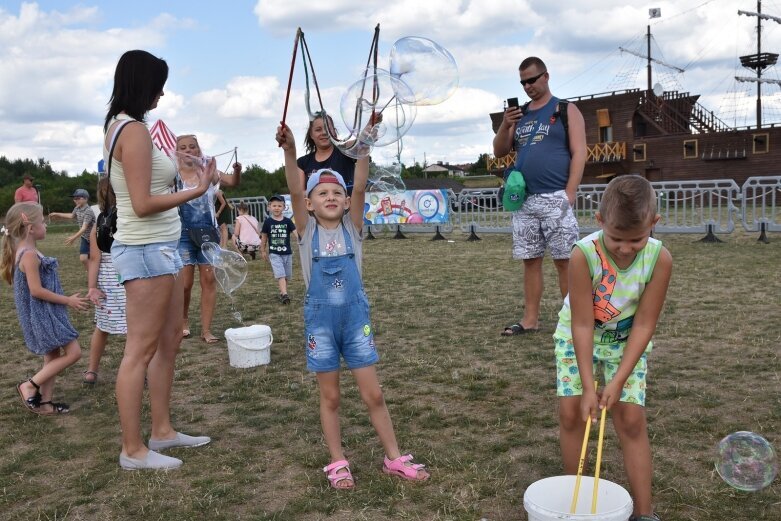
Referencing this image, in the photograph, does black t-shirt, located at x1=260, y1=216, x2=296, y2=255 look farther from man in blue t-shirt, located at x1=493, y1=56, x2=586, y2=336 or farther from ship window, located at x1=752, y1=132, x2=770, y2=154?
ship window, located at x1=752, y1=132, x2=770, y2=154

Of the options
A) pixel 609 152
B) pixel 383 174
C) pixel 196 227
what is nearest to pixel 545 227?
pixel 383 174

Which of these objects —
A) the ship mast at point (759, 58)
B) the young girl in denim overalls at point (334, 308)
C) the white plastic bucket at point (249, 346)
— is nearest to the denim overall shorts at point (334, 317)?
the young girl in denim overalls at point (334, 308)

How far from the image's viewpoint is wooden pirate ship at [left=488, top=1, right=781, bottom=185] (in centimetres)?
3456

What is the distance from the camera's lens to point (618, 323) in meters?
2.75

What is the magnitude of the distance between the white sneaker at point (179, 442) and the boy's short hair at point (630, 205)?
2540 millimetres

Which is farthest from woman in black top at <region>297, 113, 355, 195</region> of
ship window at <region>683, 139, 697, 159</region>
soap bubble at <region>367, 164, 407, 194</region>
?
ship window at <region>683, 139, 697, 159</region>

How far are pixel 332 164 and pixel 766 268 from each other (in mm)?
7580

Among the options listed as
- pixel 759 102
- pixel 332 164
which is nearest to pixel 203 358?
pixel 332 164

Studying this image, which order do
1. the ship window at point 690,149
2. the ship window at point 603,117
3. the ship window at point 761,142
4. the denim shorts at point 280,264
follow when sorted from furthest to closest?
the ship window at point 603,117 → the ship window at point 690,149 → the ship window at point 761,142 → the denim shorts at point 280,264

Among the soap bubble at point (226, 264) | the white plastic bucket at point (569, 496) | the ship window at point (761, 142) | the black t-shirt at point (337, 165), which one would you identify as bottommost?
the white plastic bucket at point (569, 496)

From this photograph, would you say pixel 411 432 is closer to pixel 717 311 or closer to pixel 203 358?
pixel 203 358

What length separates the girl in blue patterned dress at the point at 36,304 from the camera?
14.5 ft

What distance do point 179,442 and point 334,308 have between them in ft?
4.28

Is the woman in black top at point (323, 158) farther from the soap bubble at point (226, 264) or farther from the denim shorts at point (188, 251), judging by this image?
the denim shorts at point (188, 251)
